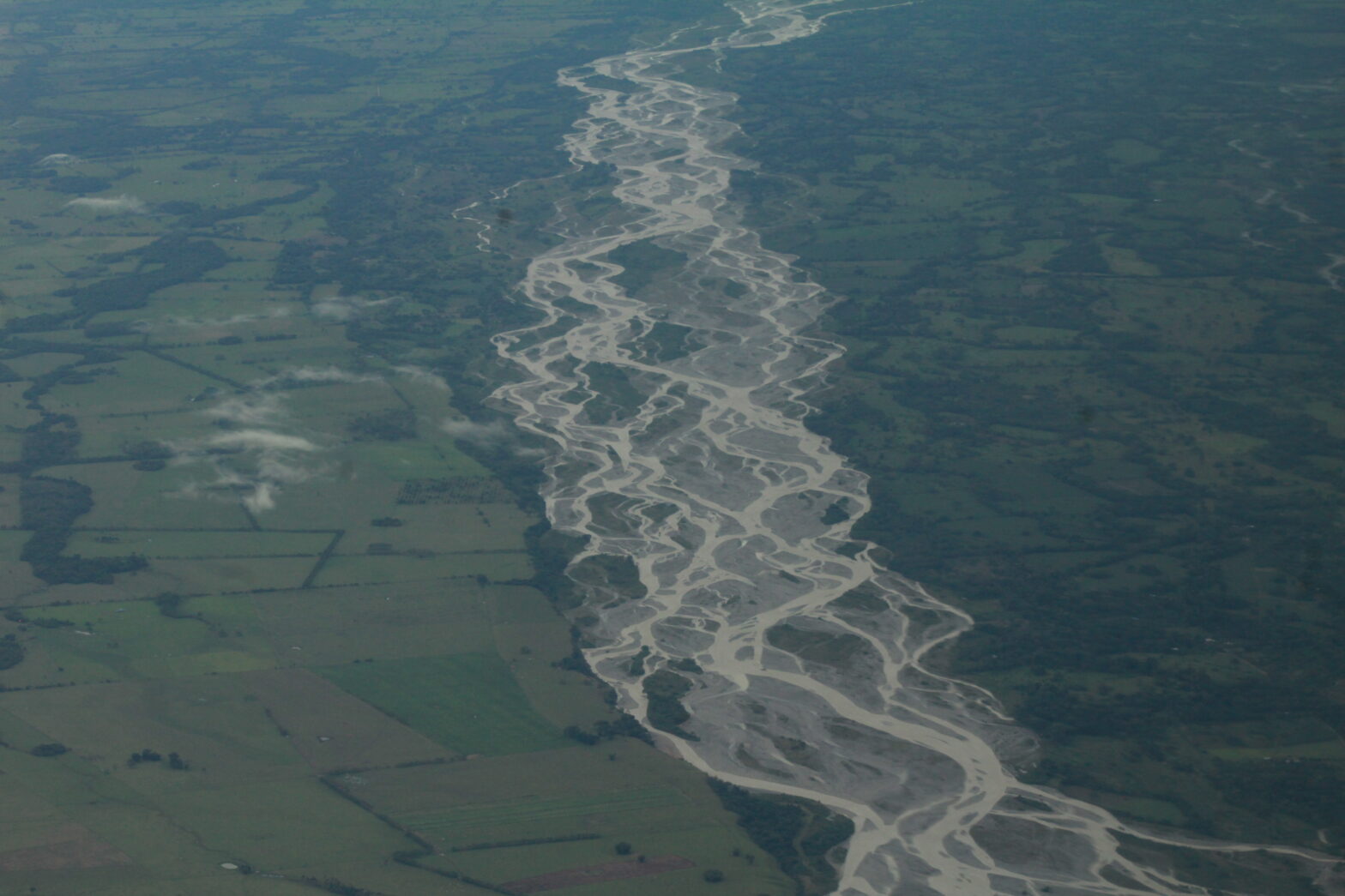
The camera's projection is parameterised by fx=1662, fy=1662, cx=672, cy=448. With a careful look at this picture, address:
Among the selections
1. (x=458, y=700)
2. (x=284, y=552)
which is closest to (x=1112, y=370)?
(x=458, y=700)

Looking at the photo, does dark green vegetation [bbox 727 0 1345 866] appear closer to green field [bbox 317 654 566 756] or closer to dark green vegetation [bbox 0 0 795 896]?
dark green vegetation [bbox 0 0 795 896]

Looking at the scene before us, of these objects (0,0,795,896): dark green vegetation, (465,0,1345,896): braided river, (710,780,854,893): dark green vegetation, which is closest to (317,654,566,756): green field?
(0,0,795,896): dark green vegetation

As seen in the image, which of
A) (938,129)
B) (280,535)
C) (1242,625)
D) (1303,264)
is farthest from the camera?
(938,129)

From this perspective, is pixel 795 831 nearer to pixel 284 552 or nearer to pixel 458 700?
pixel 458 700

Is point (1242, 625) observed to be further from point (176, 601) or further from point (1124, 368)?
point (176, 601)

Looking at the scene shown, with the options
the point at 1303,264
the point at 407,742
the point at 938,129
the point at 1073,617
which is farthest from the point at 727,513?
the point at 938,129

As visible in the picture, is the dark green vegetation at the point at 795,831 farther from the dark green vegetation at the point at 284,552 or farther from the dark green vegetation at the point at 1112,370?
the dark green vegetation at the point at 1112,370

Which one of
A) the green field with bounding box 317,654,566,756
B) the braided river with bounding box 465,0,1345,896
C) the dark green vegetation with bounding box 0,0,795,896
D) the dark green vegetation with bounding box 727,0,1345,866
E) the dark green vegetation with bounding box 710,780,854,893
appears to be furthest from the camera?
the dark green vegetation with bounding box 727,0,1345,866
